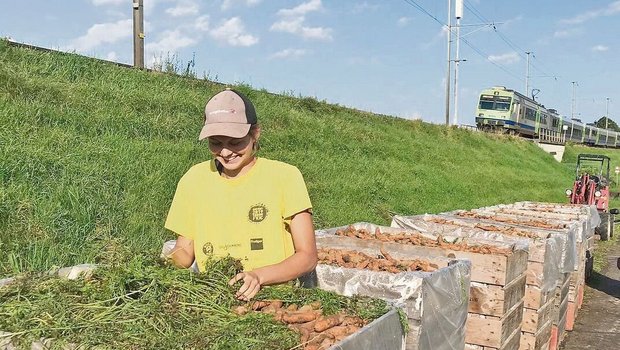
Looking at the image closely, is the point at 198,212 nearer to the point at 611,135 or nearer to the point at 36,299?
the point at 36,299

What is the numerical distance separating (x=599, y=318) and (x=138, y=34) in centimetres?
860

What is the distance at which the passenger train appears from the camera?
34219 mm

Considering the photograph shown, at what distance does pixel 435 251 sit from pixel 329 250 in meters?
0.87

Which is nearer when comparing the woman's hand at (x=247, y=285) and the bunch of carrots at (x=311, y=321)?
the bunch of carrots at (x=311, y=321)

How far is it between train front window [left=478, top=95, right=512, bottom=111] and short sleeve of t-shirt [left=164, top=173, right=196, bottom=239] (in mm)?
33508

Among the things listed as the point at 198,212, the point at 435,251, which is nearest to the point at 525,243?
the point at 435,251

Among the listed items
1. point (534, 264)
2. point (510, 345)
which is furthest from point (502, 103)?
point (510, 345)

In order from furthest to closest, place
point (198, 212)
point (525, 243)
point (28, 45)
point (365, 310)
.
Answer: point (28, 45), point (525, 243), point (198, 212), point (365, 310)

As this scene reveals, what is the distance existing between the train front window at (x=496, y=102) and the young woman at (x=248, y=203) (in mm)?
33504

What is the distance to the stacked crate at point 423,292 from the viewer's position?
3.30 metres

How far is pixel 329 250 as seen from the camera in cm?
469

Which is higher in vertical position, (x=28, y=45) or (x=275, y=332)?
(x=28, y=45)

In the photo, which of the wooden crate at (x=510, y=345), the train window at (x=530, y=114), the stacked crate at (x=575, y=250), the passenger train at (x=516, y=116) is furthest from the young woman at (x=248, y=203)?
the train window at (x=530, y=114)

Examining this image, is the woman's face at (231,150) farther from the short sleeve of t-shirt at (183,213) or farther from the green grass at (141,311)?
the green grass at (141,311)
